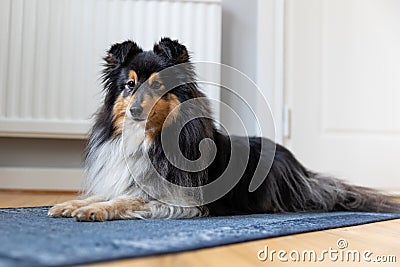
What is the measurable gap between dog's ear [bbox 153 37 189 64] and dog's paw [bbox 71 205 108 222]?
0.51 metres

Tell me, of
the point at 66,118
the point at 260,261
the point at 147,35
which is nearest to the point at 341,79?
the point at 147,35

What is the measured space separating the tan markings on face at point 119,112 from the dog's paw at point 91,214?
30 centimetres

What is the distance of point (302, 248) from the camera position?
1124mm

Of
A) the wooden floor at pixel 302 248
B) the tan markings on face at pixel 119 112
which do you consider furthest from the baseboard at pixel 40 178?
the wooden floor at pixel 302 248

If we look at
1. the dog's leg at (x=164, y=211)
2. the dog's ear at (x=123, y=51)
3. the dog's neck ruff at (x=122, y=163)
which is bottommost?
the dog's leg at (x=164, y=211)

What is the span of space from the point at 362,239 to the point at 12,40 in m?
1.91

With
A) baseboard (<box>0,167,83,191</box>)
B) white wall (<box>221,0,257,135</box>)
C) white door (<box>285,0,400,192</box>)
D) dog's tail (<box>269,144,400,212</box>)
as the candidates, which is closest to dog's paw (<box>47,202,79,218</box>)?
dog's tail (<box>269,144,400,212</box>)

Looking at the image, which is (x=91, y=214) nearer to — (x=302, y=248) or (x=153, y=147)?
(x=153, y=147)

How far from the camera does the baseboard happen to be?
8.49 feet

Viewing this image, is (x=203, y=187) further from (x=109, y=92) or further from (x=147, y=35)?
(x=147, y=35)

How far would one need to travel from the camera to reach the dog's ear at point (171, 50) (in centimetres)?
161

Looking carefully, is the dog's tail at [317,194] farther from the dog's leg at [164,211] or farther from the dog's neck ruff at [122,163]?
the dog's neck ruff at [122,163]

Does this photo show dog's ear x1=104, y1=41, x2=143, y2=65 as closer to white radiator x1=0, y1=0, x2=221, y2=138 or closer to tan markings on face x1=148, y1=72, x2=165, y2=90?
tan markings on face x1=148, y1=72, x2=165, y2=90

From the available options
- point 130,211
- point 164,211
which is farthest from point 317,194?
point 130,211
